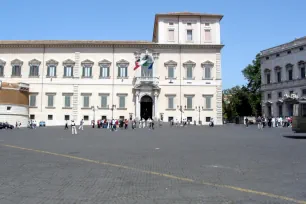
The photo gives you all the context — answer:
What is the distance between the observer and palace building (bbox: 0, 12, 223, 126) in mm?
53250

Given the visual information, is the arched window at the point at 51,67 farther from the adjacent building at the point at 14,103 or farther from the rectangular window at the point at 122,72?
the rectangular window at the point at 122,72

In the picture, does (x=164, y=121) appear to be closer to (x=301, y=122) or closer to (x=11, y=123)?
(x=11, y=123)

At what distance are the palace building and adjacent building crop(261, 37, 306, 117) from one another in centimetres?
1367

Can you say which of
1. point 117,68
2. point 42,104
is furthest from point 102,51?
point 42,104

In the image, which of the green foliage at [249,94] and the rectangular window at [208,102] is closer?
the rectangular window at [208,102]

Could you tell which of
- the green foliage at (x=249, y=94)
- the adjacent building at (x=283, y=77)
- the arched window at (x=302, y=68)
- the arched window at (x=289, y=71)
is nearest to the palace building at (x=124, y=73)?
the adjacent building at (x=283, y=77)

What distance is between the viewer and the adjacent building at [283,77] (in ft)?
184

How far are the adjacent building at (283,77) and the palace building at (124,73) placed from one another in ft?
44.8

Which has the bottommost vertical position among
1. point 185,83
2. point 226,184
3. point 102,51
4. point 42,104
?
point 226,184

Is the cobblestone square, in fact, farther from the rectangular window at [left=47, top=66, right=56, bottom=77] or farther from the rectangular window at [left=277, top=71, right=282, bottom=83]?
the rectangular window at [left=277, top=71, right=282, bottom=83]

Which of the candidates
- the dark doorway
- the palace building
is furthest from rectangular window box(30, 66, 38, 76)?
the dark doorway

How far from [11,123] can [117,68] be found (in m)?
18.6

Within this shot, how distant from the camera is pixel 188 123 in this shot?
50.6m

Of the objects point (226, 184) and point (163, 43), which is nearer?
point (226, 184)
